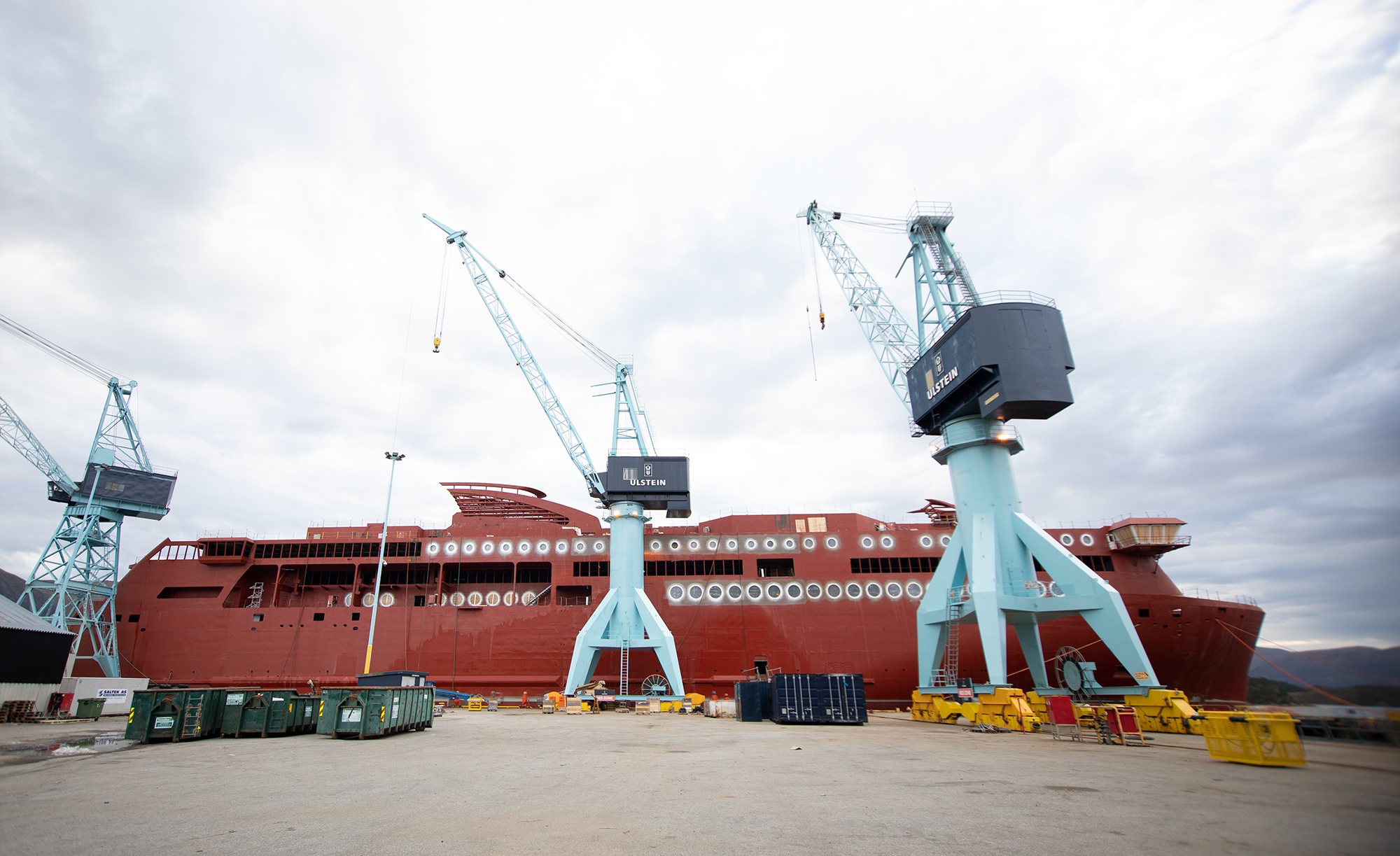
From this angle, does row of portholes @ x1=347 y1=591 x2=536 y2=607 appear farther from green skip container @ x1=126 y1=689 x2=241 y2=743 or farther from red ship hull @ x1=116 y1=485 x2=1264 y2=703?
green skip container @ x1=126 y1=689 x2=241 y2=743

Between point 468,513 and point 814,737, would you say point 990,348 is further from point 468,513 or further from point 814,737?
point 468,513

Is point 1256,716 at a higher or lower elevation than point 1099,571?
lower

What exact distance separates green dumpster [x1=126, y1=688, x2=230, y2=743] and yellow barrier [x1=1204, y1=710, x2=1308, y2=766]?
2645 cm

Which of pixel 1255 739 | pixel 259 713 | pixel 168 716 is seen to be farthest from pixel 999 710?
pixel 168 716

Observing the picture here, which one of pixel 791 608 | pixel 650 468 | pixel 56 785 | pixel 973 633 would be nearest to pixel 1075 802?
pixel 56 785

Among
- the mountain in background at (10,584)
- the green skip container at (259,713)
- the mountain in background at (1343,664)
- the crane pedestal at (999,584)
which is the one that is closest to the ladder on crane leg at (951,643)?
the crane pedestal at (999,584)

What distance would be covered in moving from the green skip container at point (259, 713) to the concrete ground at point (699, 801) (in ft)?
11.2

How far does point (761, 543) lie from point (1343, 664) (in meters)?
35.3

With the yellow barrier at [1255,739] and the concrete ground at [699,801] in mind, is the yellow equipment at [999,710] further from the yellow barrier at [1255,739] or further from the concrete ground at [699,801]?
the yellow barrier at [1255,739]

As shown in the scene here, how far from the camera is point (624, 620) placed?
34938 mm

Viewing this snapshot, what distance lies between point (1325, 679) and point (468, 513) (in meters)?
44.2

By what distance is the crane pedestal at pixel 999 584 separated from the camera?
23250mm

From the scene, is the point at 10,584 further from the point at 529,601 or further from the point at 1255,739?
the point at 1255,739

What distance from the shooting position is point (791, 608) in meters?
36.5
